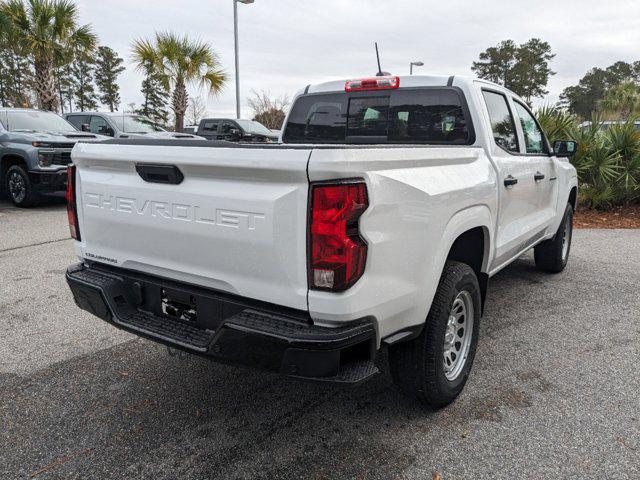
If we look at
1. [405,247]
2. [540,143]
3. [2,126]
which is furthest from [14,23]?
[405,247]

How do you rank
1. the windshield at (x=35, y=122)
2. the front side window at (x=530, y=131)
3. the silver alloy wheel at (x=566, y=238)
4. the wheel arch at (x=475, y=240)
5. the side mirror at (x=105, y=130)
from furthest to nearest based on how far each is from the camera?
the side mirror at (x=105, y=130), the windshield at (x=35, y=122), the silver alloy wheel at (x=566, y=238), the front side window at (x=530, y=131), the wheel arch at (x=475, y=240)

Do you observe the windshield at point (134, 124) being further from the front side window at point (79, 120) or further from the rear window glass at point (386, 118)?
the rear window glass at point (386, 118)

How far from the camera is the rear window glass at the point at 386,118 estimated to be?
11.2ft

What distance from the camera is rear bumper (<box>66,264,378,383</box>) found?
201 cm

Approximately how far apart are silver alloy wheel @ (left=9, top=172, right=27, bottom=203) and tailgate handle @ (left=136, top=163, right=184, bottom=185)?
8.62m

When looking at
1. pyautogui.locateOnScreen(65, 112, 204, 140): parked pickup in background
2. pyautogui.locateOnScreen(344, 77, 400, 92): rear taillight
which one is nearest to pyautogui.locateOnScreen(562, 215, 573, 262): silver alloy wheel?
pyautogui.locateOnScreen(344, 77, 400, 92): rear taillight

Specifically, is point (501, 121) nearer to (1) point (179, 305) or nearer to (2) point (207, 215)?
(2) point (207, 215)

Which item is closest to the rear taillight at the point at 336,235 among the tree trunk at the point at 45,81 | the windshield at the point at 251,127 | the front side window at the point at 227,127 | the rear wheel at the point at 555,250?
the rear wheel at the point at 555,250

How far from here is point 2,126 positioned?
32.7ft

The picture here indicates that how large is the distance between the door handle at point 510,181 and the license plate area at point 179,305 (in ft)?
7.07

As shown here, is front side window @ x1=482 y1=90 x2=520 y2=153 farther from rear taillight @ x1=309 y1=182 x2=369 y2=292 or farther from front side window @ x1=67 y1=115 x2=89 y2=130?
front side window @ x1=67 y1=115 x2=89 y2=130

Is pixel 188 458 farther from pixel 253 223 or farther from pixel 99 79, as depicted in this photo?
pixel 99 79

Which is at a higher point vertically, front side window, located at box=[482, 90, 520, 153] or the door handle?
front side window, located at box=[482, 90, 520, 153]

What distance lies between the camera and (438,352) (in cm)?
255
